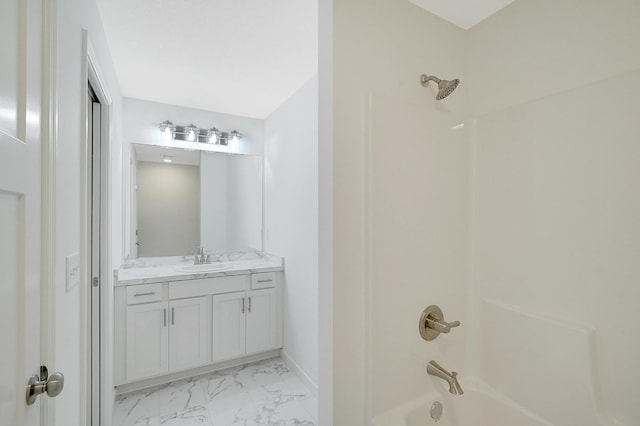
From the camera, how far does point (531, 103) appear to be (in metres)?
1.36

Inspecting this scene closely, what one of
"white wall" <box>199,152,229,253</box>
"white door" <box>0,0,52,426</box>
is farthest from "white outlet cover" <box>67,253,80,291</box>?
"white wall" <box>199,152,229,253</box>

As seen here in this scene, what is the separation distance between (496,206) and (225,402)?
228 centimetres

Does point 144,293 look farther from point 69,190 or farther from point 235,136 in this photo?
point 235,136

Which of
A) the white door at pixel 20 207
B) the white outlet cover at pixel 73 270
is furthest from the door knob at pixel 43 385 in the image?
the white outlet cover at pixel 73 270

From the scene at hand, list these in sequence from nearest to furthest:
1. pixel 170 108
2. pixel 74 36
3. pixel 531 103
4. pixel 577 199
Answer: pixel 74 36, pixel 577 199, pixel 531 103, pixel 170 108

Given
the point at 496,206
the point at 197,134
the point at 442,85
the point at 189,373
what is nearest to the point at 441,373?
the point at 496,206

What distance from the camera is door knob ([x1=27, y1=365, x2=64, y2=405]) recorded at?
2.21ft

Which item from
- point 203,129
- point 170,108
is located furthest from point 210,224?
point 170,108

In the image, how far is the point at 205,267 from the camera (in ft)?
9.15

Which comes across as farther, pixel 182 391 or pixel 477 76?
pixel 182 391

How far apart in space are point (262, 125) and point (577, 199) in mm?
2855

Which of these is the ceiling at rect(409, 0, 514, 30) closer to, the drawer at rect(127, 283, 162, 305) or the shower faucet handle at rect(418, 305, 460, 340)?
the shower faucet handle at rect(418, 305, 460, 340)

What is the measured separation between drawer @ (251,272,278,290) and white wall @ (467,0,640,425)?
1789 mm

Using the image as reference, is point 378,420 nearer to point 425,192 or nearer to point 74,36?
point 425,192
